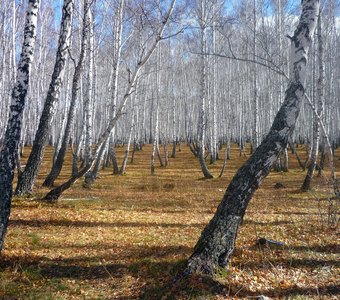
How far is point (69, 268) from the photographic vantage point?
5066 mm

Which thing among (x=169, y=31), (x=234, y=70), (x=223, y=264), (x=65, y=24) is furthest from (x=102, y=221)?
(x=234, y=70)

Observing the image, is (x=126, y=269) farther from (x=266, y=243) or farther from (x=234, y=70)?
(x=234, y=70)

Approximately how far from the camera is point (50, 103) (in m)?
8.48

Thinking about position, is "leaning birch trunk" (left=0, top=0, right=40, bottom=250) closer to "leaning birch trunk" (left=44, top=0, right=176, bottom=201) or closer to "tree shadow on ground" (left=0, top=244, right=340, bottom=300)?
"tree shadow on ground" (left=0, top=244, right=340, bottom=300)

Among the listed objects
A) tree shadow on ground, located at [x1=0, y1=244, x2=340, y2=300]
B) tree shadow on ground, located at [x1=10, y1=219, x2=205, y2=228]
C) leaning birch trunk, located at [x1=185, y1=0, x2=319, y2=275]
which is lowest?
tree shadow on ground, located at [x1=0, y1=244, x2=340, y2=300]

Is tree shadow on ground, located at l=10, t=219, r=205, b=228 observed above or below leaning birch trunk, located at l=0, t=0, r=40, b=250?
below

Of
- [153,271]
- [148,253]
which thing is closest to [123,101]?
[148,253]

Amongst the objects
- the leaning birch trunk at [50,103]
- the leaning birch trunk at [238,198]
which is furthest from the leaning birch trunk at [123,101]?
the leaning birch trunk at [238,198]

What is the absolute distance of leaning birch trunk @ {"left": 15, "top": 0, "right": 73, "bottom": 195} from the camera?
325 inches

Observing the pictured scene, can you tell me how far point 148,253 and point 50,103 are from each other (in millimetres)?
4745

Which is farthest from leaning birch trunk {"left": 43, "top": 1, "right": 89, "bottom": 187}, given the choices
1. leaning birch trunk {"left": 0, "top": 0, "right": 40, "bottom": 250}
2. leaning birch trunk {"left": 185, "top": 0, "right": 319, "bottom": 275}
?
leaning birch trunk {"left": 185, "top": 0, "right": 319, "bottom": 275}

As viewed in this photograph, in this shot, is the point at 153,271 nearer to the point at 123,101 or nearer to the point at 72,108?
the point at 123,101

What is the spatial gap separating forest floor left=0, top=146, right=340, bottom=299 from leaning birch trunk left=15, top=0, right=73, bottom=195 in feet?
1.96

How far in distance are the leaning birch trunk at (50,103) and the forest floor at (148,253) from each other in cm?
60
